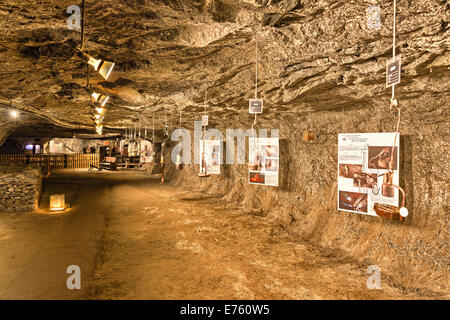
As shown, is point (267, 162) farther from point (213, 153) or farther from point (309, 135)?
point (213, 153)

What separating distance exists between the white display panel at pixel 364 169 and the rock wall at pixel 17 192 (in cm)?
862

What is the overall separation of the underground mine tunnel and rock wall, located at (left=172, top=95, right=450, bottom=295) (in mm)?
22

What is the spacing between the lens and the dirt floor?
3.36 metres

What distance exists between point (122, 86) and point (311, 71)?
4357 millimetres

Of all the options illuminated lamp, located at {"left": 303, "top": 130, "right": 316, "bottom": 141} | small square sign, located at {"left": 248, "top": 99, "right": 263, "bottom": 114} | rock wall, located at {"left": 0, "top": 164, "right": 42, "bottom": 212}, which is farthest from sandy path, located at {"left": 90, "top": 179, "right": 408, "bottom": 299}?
rock wall, located at {"left": 0, "top": 164, "right": 42, "bottom": 212}

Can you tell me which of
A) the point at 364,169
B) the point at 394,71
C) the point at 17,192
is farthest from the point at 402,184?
the point at 17,192

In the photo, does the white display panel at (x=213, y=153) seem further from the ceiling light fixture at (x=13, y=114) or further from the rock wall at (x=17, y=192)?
the ceiling light fixture at (x=13, y=114)

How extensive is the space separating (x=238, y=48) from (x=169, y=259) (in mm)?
3749

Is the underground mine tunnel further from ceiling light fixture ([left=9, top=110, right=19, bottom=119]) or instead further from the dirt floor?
ceiling light fixture ([left=9, top=110, right=19, bottom=119])

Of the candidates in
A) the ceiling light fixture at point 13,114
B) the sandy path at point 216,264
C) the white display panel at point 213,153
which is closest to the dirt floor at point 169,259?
the sandy path at point 216,264

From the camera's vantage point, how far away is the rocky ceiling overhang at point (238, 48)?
2.65m
